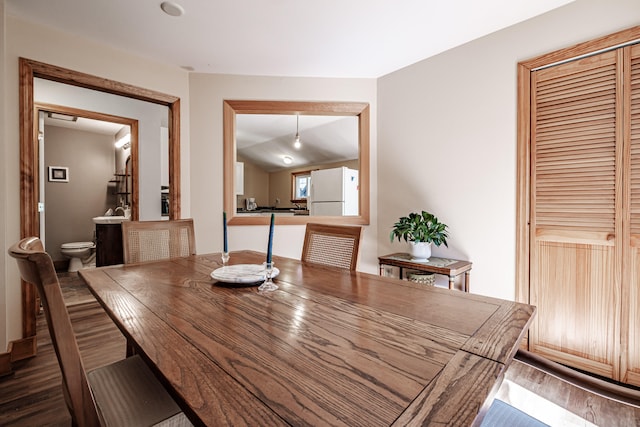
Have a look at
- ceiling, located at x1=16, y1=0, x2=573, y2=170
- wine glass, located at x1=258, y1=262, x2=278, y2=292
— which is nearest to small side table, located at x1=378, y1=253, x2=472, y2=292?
wine glass, located at x1=258, y1=262, x2=278, y2=292

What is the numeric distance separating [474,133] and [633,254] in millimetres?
1216

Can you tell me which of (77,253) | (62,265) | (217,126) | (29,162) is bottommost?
(62,265)

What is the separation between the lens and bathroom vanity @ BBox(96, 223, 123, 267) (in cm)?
370

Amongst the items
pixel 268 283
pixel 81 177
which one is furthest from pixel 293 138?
pixel 268 283

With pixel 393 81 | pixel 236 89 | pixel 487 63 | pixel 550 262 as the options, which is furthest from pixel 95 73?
pixel 550 262

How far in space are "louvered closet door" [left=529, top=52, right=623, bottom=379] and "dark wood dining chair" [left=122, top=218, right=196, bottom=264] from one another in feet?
7.75

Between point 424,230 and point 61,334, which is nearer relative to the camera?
point 61,334

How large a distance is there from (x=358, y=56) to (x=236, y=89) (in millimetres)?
1202

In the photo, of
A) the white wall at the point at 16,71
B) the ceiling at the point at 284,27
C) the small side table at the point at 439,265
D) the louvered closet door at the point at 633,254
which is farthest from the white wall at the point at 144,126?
the louvered closet door at the point at 633,254

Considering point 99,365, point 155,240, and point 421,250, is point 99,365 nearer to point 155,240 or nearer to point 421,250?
point 155,240

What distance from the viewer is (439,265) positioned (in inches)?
85.5

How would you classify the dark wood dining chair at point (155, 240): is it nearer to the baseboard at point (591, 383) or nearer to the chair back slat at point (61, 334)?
the chair back slat at point (61, 334)

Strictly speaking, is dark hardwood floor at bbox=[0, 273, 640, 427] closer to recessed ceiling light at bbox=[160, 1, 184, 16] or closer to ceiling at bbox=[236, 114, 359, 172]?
recessed ceiling light at bbox=[160, 1, 184, 16]

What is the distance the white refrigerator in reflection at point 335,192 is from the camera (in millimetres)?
5227
